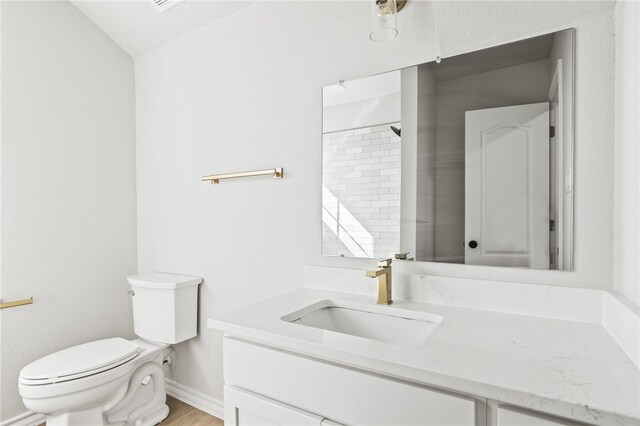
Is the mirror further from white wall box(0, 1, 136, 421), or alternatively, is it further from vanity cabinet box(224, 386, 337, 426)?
white wall box(0, 1, 136, 421)

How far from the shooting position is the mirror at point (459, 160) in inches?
43.8

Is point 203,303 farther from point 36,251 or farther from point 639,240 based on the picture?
point 639,240

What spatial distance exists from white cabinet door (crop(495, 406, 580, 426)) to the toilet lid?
165 centimetres

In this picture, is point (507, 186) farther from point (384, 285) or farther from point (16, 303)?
point (16, 303)

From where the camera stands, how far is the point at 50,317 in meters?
1.99

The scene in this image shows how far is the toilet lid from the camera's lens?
154 centimetres

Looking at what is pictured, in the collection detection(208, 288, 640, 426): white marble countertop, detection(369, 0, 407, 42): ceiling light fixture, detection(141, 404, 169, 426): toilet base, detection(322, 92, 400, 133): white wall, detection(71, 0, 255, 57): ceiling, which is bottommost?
detection(141, 404, 169, 426): toilet base

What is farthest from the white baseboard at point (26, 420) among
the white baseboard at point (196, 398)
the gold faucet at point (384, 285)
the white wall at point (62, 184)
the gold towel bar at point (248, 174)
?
the gold faucet at point (384, 285)

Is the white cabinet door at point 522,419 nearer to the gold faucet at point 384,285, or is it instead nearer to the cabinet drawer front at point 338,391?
the cabinet drawer front at point 338,391

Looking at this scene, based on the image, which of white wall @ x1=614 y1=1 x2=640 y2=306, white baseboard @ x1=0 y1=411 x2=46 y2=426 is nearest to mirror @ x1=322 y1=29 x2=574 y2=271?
white wall @ x1=614 y1=1 x2=640 y2=306

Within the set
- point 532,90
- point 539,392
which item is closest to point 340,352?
point 539,392

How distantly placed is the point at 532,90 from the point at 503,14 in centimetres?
25

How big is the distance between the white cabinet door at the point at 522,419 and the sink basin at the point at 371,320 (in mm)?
393

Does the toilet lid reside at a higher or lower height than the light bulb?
lower
